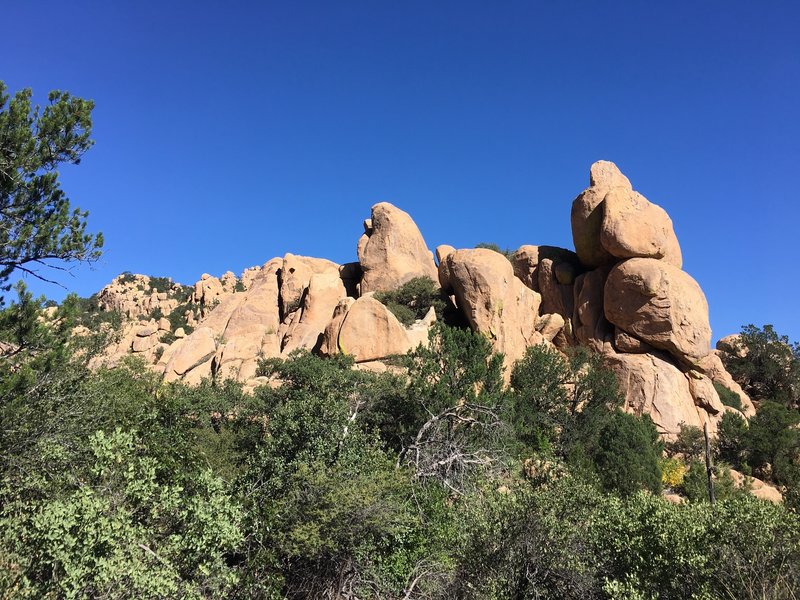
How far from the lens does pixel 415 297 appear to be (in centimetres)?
3919

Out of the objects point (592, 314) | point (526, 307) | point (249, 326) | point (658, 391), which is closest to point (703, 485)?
point (658, 391)

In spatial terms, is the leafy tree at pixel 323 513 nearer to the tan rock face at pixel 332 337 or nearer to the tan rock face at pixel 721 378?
the tan rock face at pixel 332 337

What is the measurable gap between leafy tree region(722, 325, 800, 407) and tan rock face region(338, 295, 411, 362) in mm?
34168

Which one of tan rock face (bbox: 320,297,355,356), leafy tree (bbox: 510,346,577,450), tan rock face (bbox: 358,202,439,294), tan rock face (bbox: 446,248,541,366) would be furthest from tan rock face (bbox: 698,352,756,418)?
tan rock face (bbox: 320,297,355,356)

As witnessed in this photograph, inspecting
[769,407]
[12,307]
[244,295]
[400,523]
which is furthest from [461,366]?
[244,295]

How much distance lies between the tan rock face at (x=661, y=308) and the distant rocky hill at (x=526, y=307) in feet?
0.24

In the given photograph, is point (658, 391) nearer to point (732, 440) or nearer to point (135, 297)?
point (732, 440)

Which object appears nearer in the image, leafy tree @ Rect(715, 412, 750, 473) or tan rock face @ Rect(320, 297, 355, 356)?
leafy tree @ Rect(715, 412, 750, 473)

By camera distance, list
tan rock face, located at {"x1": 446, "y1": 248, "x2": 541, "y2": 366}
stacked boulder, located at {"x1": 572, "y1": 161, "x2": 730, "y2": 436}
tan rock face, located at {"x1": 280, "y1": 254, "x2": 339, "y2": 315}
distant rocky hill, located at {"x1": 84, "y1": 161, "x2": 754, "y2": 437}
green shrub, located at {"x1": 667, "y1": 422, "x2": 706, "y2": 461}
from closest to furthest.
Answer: green shrub, located at {"x1": 667, "y1": 422, "x2": 706, "y2": 461} < distant rocky hill, located at {"x1": 84, "y1": 161, "x2": 754, "y2": 437} < stacked boulder, located at {"x1": 572, "y1": 161, "x2": 730, "y2": 436} < tan rock face, located at {"x1": 446, "y1": 248, "x2": 541, "y2": 366} < tan rock face, located at {"x1": 280, "y1": 254, "x2": 339, "y2": 315}

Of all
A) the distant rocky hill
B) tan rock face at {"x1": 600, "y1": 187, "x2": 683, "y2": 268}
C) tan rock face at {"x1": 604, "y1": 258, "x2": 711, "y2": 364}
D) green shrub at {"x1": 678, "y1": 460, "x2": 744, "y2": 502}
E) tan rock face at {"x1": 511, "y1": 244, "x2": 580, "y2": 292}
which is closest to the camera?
green shrub at {"x1": 678, "y1": 460, "x2": 744, "y2": 502}

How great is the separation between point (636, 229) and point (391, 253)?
18.1 meters

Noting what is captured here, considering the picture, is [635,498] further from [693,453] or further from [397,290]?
[397,290]

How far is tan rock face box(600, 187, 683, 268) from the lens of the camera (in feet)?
115

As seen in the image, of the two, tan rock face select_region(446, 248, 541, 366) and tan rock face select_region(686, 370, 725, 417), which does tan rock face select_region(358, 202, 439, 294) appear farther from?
tan rock face select_region(686, 370, 725, 417)
